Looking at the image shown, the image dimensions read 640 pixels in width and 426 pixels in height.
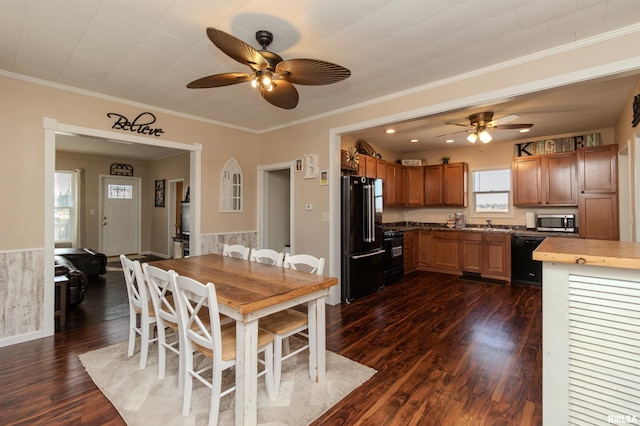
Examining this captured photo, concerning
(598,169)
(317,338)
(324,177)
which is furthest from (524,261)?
(317,338)

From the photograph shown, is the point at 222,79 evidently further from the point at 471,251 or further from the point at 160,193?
the point at 160,193

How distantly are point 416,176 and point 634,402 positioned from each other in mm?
5440

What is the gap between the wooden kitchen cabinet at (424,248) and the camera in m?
6.13

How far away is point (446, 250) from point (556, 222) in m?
1.86

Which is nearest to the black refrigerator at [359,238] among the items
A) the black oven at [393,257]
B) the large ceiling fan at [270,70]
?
the black oven at [393,257]

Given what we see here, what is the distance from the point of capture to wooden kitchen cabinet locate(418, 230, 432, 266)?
20.1ft

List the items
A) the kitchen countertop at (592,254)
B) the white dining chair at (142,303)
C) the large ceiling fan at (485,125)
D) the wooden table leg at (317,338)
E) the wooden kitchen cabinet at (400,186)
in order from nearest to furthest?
the kitchen countertop at (592,254) → the wooden table leg at (317,338) → the white dining chair at (142,303) → the large ceiling fan at (485,125) → the wooden kitchen cabinet at (400,186)

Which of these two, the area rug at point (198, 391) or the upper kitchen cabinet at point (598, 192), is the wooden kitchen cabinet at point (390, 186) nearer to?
the upper kitchen cabinet at point (598, 192)

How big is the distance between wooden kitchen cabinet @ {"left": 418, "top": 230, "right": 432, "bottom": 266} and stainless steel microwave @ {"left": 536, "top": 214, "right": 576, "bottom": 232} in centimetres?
190

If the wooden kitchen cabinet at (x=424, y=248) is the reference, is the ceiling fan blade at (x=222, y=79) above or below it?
above

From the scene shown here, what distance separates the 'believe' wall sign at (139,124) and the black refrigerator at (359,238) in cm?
269

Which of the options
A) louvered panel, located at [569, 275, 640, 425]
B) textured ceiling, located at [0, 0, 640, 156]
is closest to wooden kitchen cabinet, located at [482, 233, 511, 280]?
textured ceiling, located at [0, 0, 640, 156]

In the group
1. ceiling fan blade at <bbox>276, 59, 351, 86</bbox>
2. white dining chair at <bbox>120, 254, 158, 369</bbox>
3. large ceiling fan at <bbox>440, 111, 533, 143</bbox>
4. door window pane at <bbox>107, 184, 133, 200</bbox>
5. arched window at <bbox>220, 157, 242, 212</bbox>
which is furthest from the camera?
door window pane at <bbox>107, 184, 133, 200</bbox>

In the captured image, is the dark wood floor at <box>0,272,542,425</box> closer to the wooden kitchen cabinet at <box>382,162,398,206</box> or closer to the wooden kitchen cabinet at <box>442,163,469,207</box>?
the wooden kitchen cabinet at <box>382,162,398,206</box>
